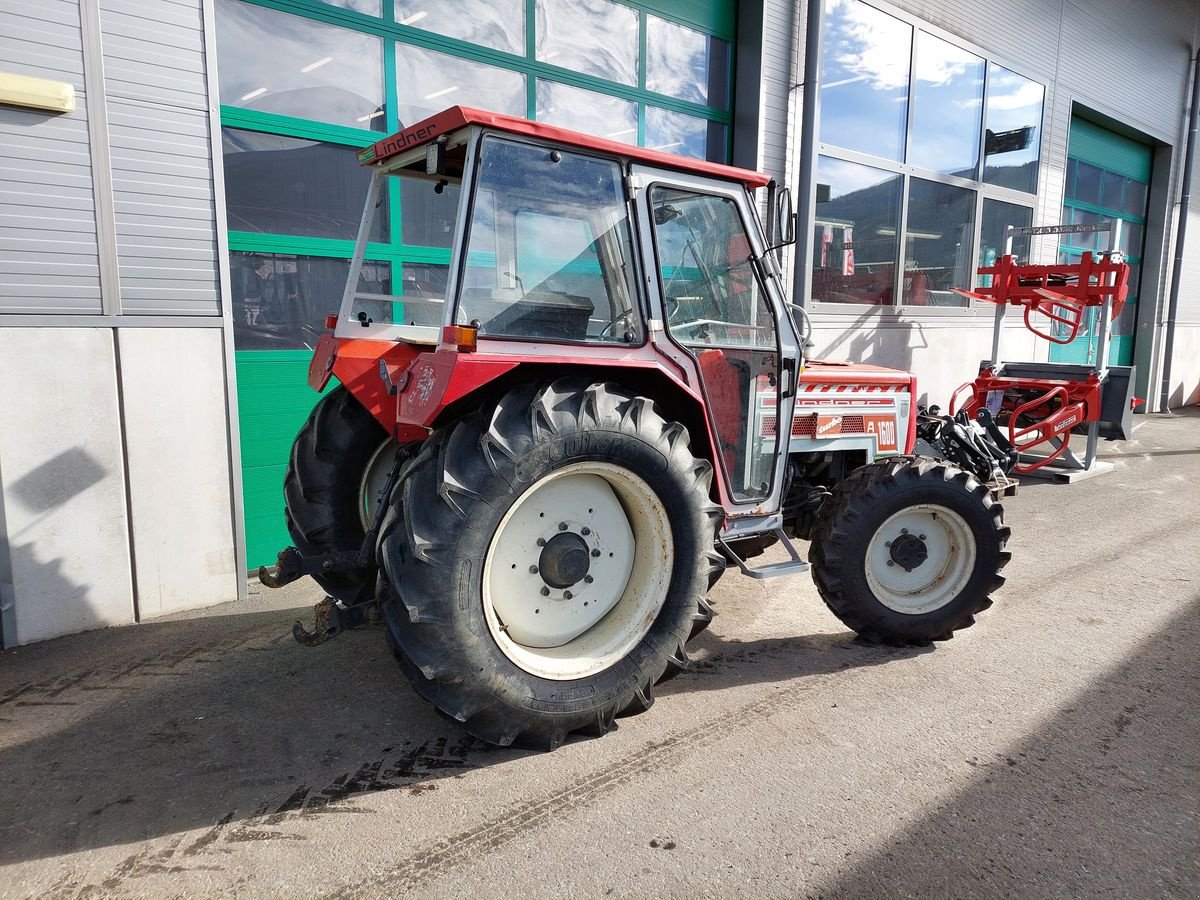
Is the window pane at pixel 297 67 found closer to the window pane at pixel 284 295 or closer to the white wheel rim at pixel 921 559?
the window pane at pixel 284 295

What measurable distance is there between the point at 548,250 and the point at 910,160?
23.6 feet

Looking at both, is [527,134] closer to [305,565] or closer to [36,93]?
[305,565]

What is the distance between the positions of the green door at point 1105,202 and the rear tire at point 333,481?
10794 mm

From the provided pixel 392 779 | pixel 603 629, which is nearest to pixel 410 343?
pixel 603 629

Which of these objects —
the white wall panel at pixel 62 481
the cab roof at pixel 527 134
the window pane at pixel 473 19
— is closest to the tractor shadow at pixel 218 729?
the white wall panel at pixel 62 481

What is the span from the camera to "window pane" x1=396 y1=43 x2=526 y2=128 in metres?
5.20

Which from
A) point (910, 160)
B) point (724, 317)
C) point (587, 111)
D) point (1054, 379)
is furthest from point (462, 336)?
point (910, 160)

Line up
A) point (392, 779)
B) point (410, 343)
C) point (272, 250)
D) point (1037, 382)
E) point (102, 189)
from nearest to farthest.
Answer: point (392, 779)
point (410, 343)
point (102, 189)
point (272, 250)
point (1037, 382)

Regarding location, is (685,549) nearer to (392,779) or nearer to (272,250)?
(392,779)

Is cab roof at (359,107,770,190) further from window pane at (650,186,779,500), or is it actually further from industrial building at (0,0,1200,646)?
industrial building at (0,0,1200,646)

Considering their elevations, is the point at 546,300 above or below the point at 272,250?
below

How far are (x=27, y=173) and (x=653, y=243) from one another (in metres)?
2.87

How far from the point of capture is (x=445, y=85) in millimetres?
5375

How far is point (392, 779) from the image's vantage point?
8.76ft
